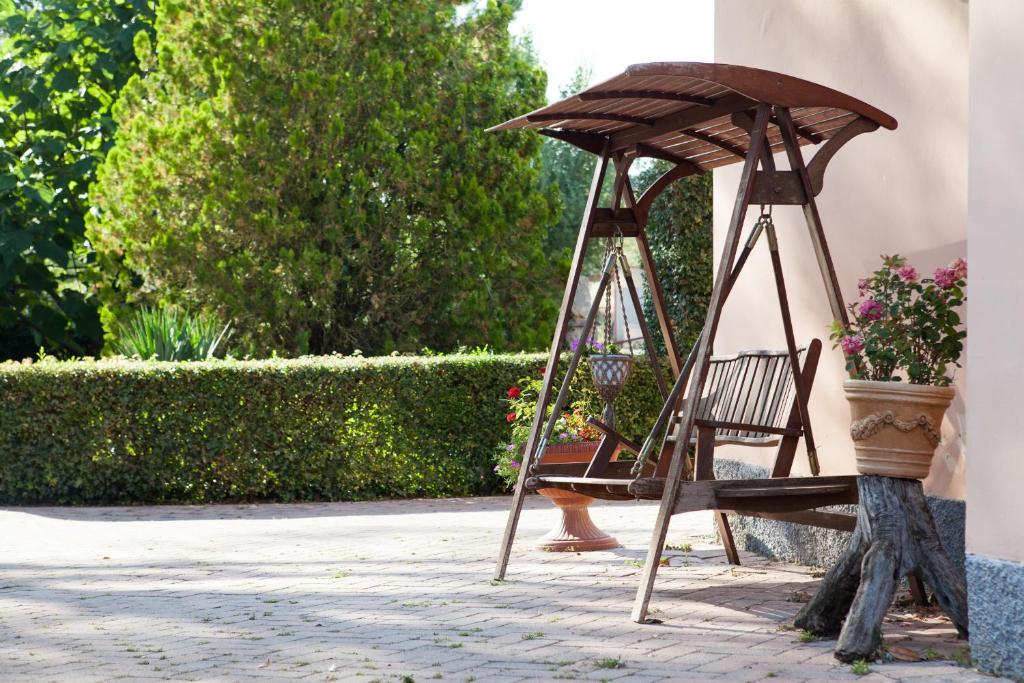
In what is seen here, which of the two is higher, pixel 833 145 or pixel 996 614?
pixel 833 145

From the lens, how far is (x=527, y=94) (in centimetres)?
1525

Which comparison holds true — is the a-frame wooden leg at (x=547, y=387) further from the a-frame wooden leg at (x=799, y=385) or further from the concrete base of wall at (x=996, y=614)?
the concrete base of wall at (x=996, y=614)

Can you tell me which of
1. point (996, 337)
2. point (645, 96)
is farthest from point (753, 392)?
point (996, 337)

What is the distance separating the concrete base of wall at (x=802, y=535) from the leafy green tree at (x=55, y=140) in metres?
11.5

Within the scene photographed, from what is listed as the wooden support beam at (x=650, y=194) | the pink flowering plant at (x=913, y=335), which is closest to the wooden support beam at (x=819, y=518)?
the pink flowering plant at (x=913, y=335)

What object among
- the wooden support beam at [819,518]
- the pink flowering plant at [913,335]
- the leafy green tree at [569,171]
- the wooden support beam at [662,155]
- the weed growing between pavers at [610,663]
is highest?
the leafy green tree at [569,171]

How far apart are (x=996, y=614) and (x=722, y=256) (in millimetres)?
1905

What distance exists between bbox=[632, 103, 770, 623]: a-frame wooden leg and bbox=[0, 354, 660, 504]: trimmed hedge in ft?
19.6

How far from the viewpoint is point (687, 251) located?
12438 millimetres

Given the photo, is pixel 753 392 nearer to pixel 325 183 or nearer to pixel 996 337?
pixel 996 337

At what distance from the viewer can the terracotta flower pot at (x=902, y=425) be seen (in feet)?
15.3

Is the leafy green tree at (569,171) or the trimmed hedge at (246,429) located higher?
the leafy green tree at (569,171)

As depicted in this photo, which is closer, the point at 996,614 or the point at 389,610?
the point at 996,614

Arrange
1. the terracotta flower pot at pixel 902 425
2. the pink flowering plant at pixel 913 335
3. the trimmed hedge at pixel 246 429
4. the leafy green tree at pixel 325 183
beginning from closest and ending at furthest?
the terracotta flower pot at pixel 902 425, the pink flowering plant at pixel 913 335, the trimmed hedge at pixel 246 429, the leafy green tree at pixel 325 183
